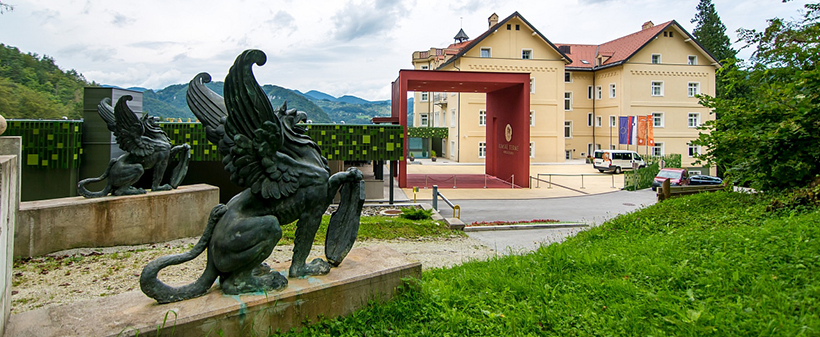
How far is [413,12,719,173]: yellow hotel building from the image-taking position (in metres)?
39.9

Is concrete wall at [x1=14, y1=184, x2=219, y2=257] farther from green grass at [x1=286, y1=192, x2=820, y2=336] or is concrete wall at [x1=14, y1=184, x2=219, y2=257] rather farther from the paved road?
the paved road

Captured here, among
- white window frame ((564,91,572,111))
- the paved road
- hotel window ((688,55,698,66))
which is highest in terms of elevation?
hotel window ((688,55,698,66))

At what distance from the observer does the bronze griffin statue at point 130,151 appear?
10766mm

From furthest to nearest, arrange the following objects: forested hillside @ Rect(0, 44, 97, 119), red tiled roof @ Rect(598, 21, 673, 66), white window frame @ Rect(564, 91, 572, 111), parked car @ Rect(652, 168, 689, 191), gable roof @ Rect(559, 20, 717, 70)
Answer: white window frame @ Rect(564, 91, 572, 111) < red tiled roof @ Rect(598, 21, 673, 66) < gable roof @ Rect(559, 20, 717, 70) < forested hillside @ Rect(0, 44, 97, 119) < parked car @ Rect(652, 168, 689, 191)

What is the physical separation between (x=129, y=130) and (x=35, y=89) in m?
31.7

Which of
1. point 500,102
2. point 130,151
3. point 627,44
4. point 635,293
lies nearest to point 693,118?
point 627,44

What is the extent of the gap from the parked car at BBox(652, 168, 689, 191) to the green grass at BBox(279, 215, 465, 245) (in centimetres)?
1486

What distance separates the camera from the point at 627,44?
144 feet

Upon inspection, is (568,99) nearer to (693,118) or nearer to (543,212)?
(693,118)

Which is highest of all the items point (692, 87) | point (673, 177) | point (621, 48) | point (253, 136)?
point (621, 48)

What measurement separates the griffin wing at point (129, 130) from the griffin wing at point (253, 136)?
7.44 metres

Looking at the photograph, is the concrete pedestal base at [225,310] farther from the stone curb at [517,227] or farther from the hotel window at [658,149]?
the hotel window at [658,149]

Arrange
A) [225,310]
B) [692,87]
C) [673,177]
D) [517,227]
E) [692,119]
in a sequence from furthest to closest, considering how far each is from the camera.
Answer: [692,119], [692,87], [673,177], [517,227], [225,310]

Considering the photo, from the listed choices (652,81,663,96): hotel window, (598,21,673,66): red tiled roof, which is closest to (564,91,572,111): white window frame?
(598,21,673,66): red tiled roof
